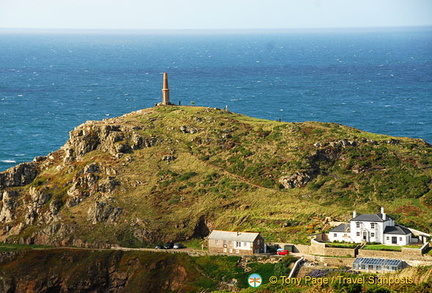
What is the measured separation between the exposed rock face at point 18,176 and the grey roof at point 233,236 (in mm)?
34788

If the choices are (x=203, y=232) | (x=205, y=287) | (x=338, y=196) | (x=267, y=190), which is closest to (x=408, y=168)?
(x=338, y=196)

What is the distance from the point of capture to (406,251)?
91.7 meters

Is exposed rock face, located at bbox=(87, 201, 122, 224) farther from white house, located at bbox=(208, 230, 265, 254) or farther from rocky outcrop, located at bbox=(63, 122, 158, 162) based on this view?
white house, located at bbox=(208, 230, 265, 254)

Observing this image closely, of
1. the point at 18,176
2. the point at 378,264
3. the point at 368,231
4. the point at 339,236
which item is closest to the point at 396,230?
the point at 368,231

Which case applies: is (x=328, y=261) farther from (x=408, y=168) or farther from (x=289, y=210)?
(x=408, y=168)

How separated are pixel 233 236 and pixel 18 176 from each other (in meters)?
39.1

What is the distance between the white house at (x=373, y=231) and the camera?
317ft

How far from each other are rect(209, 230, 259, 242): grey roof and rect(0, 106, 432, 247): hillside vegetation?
447 cm

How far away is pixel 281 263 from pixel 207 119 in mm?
45969

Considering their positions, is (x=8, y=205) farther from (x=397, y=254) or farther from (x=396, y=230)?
(x=397, y=254)

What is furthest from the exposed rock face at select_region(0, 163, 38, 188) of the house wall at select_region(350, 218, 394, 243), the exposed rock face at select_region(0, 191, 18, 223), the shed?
the shed

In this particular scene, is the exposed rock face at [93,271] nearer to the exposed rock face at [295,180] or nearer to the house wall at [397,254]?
the house wall at [397,254]

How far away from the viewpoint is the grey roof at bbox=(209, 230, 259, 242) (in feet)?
332

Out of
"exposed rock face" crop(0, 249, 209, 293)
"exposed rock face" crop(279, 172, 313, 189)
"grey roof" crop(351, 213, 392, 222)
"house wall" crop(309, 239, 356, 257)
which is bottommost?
"exposed rock face" crop(0, 249, 209, 293)
